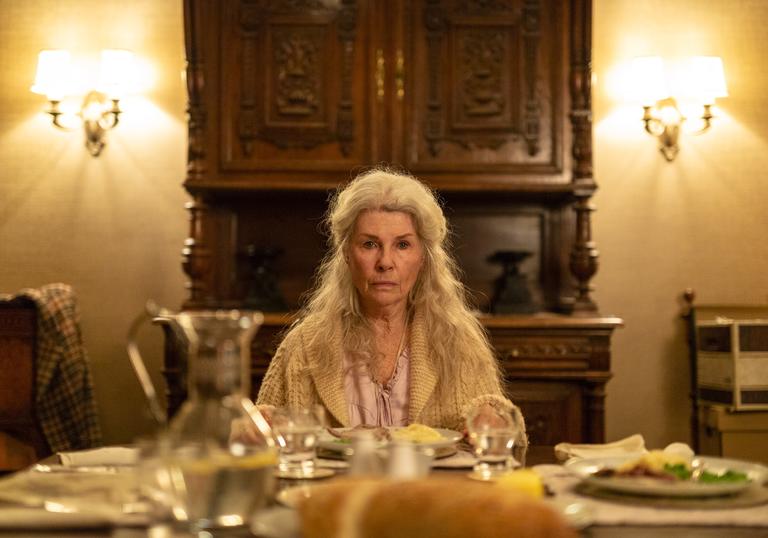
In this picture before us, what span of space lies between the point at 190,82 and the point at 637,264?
2.04 metres

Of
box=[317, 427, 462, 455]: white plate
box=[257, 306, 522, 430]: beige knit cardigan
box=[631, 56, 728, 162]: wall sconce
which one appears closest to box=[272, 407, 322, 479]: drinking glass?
box=[317, 427, 462, 455]: white plate

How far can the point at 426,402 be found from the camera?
2258 mm

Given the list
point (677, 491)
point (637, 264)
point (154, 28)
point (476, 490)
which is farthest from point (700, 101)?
point (476, 490)

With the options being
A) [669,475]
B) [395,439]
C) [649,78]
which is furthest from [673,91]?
[669,475]

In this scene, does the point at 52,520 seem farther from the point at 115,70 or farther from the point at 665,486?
the point at 115,70

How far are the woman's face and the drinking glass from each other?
2.98 ft

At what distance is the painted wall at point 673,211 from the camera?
4.41m

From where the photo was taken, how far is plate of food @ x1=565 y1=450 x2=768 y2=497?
1269 millimetres

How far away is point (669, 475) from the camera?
134cm

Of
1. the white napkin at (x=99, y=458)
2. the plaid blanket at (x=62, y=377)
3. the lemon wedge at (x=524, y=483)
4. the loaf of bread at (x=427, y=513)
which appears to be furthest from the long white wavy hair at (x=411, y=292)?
the plaid blanket at (x=62, y=377)

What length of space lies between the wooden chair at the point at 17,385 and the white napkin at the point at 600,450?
8.88 ft

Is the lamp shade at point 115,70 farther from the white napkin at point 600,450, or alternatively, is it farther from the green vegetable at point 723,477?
the green vegetable at point 723,477

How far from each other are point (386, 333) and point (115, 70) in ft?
7.81

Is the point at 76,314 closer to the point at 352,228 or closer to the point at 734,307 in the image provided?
the point at 352,228
